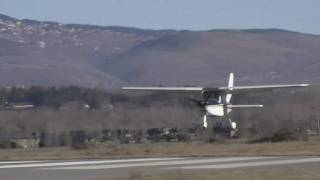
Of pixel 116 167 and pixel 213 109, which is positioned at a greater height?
pixel 213 109

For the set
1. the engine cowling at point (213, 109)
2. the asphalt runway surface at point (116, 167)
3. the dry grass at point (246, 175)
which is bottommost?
the dry grass at point (246, 175)

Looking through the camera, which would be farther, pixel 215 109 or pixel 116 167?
pixel 215 109

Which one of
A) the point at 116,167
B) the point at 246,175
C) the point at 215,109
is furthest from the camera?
the point at 215,109

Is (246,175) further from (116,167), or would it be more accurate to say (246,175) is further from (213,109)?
(213,109)

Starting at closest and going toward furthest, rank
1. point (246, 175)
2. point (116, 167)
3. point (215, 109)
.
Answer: point (246, 175) → point (116, 167) → point (215, 109)

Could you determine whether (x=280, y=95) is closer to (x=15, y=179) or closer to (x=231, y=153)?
(x=231, y=153)

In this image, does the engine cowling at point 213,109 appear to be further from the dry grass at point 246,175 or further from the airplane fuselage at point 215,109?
the dry grass at point 246,175

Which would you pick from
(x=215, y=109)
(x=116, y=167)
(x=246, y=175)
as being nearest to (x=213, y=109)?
(x=215, y=109)

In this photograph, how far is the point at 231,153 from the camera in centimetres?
4700

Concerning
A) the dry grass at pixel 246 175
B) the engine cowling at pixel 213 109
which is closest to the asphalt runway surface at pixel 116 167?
the dry grass at pixel 246 175

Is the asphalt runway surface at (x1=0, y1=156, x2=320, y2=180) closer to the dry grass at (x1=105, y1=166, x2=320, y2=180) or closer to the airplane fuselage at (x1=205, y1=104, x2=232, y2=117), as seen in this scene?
the dry grass at (x1=105, y1=166, x2=320, y2=180)

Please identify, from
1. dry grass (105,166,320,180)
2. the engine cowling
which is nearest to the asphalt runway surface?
dry grass (105,166,320,180)

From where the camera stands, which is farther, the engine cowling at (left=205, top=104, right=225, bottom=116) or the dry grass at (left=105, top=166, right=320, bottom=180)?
the engine cowling at (left=205, top=104, right=225, bottom=116)

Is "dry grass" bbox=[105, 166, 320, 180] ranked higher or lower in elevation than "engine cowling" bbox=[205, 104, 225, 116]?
lower
